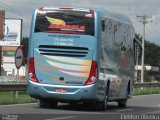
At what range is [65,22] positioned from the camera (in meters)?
19.7

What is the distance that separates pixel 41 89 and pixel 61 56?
4.35ft

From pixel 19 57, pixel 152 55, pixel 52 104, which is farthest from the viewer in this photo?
pixel 152 55

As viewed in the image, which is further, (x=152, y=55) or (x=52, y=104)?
(x=152, y=55)

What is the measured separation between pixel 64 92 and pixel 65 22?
2424 millimetres

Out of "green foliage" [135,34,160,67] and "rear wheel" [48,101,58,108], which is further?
"green foliage" [135,34,160,67]

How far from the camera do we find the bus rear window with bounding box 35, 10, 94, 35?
64.4 feet

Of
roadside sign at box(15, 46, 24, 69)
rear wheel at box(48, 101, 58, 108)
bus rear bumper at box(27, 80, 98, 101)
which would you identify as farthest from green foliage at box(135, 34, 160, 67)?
bus rear bumper at box(27, 80, 98, 101)

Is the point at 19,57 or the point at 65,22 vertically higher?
the point at 65,22

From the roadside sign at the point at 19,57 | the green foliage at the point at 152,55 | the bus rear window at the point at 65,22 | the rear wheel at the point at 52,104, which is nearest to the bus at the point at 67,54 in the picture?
the bus rear window at the point at 65,22

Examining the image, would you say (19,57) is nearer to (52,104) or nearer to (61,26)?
(52,104)

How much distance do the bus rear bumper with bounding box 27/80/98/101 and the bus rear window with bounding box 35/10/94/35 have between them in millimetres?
1897

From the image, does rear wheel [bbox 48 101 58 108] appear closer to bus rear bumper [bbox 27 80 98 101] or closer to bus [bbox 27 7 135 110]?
bus [bbox 27 7 135 110]

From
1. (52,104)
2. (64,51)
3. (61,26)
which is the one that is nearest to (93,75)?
(64,51)

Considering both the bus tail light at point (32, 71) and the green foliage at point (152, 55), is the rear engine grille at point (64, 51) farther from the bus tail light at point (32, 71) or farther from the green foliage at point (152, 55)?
the green foliage at point (152, 55)
